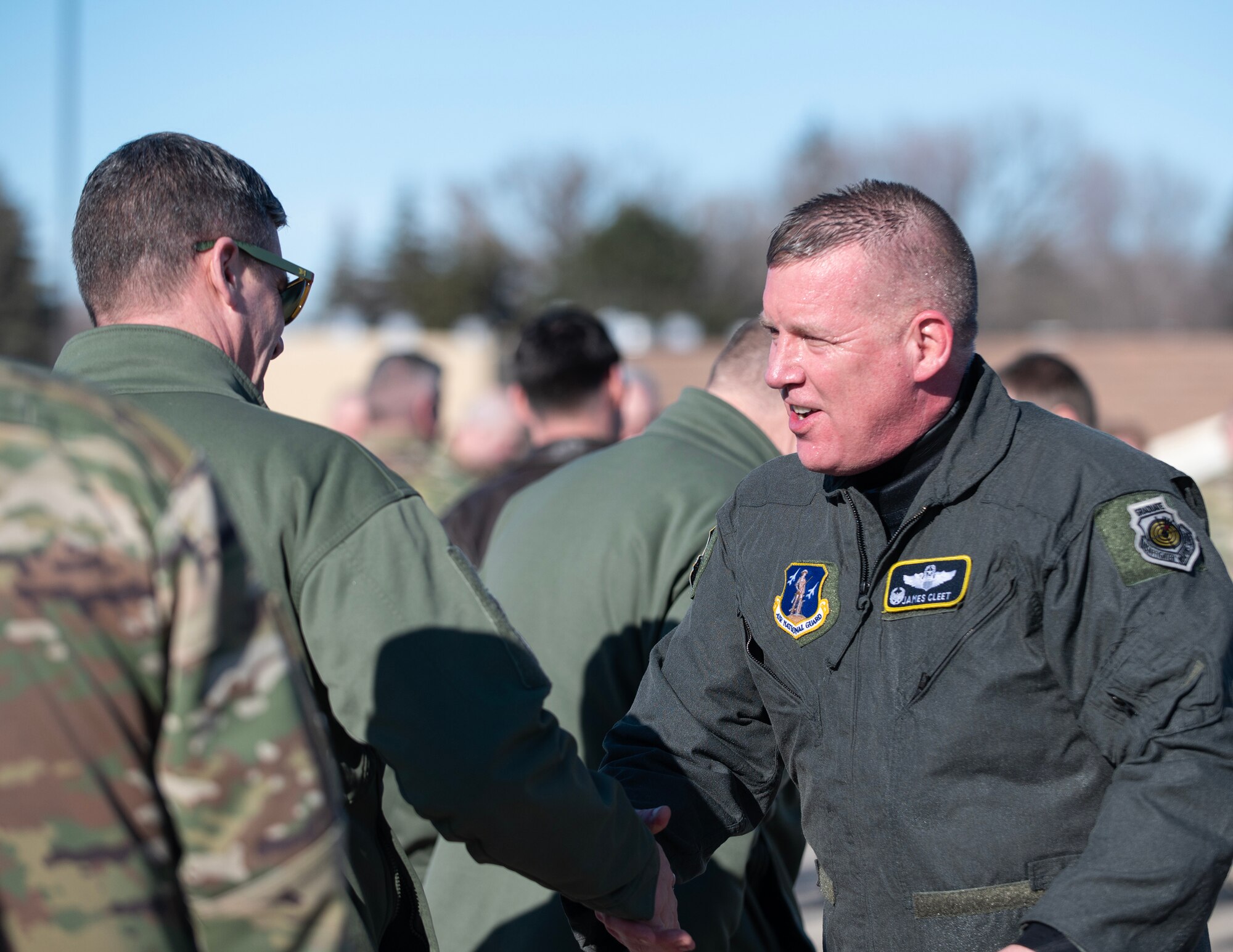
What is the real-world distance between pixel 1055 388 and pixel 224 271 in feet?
12.1

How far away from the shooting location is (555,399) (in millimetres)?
4758

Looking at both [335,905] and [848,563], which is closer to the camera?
[335,905]

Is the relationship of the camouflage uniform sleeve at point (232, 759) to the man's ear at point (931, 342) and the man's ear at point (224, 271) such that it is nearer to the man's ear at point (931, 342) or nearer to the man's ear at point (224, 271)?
the man's ear at point (224, 271)

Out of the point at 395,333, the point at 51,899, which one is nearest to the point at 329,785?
the point at 51,899

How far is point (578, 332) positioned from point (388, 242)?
1933 inches

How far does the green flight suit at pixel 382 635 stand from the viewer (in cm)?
195

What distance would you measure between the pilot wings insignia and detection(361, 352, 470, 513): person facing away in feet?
15.8

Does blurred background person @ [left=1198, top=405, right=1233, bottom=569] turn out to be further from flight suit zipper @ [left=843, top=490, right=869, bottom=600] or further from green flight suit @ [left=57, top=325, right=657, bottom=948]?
green flight suit @ [left=57, top=325, right=657, bottom=948]

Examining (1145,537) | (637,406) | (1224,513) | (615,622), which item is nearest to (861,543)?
(1145,537)

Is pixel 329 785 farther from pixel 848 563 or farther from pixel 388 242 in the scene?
pixel 388 242

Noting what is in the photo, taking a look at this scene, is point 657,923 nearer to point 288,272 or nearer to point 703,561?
point 703,561

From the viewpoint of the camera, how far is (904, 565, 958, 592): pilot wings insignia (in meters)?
2.12

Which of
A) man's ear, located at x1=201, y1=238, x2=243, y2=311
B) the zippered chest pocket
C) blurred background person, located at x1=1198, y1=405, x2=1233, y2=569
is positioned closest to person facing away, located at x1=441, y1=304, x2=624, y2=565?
man's ear, located at x1=201, y1=238, x2=243, y2=311

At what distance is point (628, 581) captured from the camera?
3.17 metres
